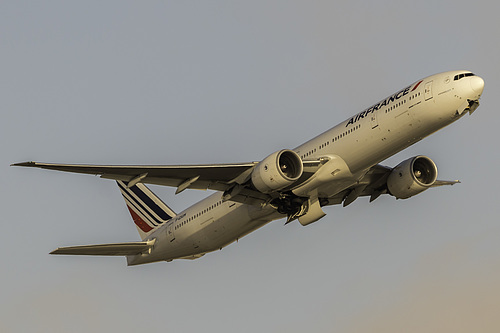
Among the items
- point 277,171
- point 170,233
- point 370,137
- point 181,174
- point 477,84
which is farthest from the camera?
point 170,233

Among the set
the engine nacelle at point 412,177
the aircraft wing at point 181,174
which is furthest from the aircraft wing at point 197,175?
the engine nacelle at point 412,177

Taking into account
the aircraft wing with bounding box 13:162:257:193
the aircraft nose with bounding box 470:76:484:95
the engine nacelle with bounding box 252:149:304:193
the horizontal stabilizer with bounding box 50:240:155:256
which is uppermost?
the aircraft nose with bounding box 470:76:484:95

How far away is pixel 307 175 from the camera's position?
39.2m

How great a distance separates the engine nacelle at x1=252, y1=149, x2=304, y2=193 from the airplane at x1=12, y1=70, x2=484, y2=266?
45 millimetres

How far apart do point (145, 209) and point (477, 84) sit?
22.1m

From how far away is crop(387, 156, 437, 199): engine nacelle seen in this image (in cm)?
4350

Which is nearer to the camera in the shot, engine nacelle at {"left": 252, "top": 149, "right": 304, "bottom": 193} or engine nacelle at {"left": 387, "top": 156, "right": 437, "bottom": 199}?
engine nacelle at {"left": 252, "top": 149, "right": 304, "bottom": 193}

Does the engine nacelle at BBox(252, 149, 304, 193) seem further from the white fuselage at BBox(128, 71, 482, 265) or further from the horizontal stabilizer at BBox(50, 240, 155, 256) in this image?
the horizontal stabilizer at BBox(50, 240, 155, 256)

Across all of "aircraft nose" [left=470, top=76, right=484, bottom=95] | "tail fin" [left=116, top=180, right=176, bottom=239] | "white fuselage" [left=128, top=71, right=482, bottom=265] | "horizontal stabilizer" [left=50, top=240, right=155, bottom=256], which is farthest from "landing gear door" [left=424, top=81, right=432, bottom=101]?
"horizontal stabilizer" [left=50, top=240, right=155, bottom=256]

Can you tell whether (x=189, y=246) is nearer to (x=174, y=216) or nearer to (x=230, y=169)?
(x=174, y=216)

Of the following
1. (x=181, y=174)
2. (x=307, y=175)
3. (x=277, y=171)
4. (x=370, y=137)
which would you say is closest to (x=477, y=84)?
(x=370, y=137)

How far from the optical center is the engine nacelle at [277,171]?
3744 cm

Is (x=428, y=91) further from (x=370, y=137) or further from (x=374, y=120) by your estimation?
(x=370, y=137)

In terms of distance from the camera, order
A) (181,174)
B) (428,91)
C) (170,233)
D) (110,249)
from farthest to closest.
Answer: (170,233)
(110,249)
(181,174)
(428,91)
